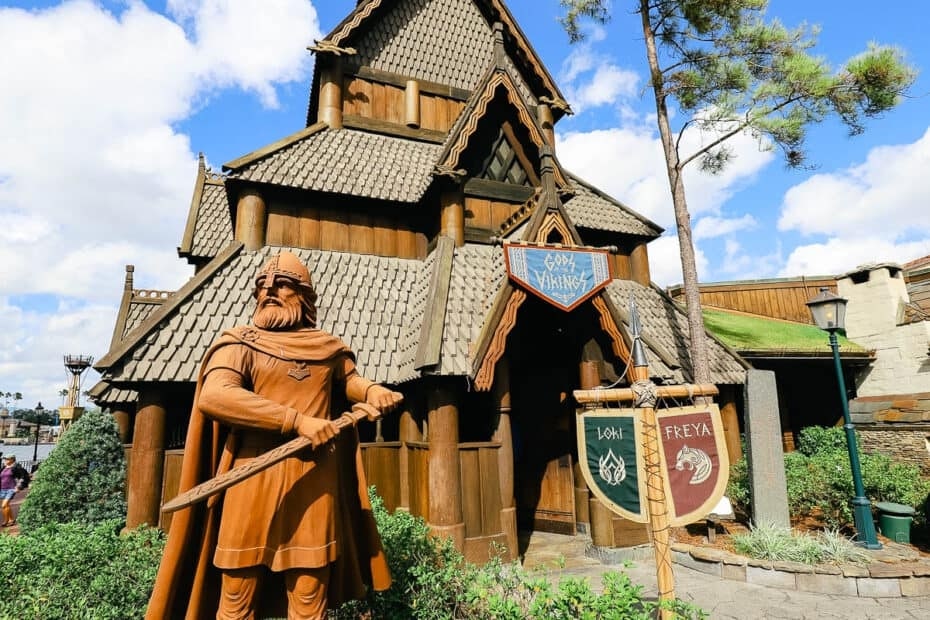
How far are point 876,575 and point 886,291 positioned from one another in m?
11.9

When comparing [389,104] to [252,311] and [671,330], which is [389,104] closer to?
[252,311]

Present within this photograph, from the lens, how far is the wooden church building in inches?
305

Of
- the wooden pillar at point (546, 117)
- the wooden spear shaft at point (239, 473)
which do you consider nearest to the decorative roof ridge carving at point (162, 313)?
the wooden spear shaft at point (239, 473)

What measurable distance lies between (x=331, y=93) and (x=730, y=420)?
1331 cm

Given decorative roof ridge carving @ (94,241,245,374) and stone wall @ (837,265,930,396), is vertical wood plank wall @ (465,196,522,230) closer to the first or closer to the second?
decorative roof ridge carving @ (94,241,245,374)

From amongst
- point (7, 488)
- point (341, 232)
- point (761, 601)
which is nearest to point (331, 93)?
point (341, 232)

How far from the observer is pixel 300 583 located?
3.08 m

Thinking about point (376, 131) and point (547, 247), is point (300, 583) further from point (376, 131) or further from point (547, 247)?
point (376, 131)

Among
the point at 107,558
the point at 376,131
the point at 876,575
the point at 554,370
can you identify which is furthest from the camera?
the point at 376,131

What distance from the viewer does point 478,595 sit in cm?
421

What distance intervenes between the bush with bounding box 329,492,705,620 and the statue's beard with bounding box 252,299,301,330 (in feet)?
9.43

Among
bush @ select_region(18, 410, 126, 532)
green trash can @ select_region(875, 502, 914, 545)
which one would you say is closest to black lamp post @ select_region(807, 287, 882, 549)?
green trash can @ select_region(875, 502, 914, 545)

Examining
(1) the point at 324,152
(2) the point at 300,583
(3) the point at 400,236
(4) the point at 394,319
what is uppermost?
(1) the point at 324,152

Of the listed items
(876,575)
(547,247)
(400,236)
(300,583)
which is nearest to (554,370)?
(547,247)
